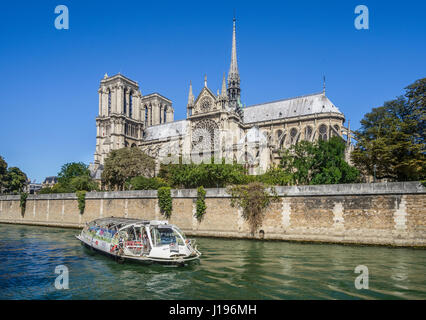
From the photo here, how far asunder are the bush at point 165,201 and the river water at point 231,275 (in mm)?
9469

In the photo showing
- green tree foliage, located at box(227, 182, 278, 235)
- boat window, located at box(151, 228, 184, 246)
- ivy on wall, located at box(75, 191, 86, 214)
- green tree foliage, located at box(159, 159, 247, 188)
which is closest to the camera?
boat window, located at box(151, 228, 184, 246)

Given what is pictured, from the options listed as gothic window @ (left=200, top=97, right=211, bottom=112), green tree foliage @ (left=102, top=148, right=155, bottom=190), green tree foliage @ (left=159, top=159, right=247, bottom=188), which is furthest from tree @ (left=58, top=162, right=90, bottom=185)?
green tree foliage @ (left=159, top=159, right=247, bottom=188)

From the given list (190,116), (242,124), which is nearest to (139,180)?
(190,116)

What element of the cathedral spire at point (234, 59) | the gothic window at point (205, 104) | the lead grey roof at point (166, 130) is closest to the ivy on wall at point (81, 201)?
the gothic window at point (205, 104)

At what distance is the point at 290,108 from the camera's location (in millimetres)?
60375

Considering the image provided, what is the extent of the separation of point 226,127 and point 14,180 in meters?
37.7

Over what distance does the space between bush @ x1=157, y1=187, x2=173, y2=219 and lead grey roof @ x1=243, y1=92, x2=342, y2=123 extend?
36.5 meters

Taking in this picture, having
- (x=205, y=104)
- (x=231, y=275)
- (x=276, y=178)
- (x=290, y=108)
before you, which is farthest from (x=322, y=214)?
(x=290, y=108)

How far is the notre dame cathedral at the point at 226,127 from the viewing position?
171 ft

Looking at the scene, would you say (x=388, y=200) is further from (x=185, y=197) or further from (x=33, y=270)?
(x=33, y=270)

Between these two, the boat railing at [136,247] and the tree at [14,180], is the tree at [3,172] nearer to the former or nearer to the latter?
the tree at [14,180]

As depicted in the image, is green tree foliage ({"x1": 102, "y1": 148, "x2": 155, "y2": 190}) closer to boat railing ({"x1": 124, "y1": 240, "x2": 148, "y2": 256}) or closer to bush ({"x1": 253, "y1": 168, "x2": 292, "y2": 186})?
bush ({"x1": 253, "y1": 168, "x2": 292, "y2": 186})

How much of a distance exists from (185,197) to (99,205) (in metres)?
11.5

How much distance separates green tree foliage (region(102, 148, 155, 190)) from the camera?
151ft
